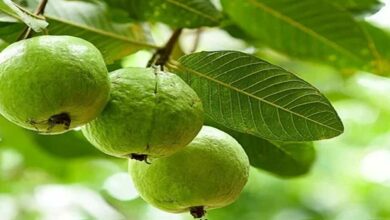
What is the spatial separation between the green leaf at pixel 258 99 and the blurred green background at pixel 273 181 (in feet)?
3.50

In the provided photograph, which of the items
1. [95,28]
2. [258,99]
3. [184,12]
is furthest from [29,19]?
[184,12]

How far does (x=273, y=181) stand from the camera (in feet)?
11.6

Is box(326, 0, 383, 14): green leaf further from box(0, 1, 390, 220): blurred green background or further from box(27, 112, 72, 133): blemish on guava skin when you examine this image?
box(27, 112, 72, 133): blemish on guava skin

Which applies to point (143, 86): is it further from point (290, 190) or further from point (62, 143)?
point (290, 190)

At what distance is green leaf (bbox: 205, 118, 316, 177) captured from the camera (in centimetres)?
171

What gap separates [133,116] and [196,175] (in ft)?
0.55

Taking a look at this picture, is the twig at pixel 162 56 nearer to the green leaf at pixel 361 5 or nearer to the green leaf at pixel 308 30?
the green leaf at pixel 308 30

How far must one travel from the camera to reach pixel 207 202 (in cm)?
138

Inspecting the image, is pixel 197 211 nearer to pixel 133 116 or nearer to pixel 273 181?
pixel 133 116

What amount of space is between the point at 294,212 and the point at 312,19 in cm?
162

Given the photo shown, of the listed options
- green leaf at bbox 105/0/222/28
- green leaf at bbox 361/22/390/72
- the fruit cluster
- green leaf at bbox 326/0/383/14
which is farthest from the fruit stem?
green leaf at bbox 361/22/390/72

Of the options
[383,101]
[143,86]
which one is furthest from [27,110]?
[383,101]

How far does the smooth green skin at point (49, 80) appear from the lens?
3.84ft

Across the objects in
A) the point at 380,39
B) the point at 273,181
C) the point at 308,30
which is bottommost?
the point at 273,181
